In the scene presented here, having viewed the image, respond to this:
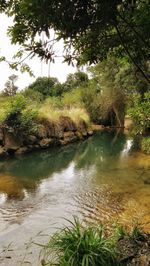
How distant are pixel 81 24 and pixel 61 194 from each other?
6.21 meters

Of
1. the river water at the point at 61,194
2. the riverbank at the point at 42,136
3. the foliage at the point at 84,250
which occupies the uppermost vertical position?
the riverbank at the point at 42,136

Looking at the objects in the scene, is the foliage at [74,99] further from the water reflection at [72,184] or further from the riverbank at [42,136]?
the water reflection at [72,184]

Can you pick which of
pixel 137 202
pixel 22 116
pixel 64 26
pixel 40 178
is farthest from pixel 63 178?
pixel 64 26

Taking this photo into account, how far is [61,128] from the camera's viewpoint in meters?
18.7

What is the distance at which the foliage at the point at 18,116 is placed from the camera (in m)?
14.8

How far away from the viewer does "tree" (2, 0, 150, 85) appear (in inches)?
112

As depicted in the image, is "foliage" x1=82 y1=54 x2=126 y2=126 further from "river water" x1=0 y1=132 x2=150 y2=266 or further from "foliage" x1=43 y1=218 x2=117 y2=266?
"foliage" x1=43 y1=218 x2=117 y2=266

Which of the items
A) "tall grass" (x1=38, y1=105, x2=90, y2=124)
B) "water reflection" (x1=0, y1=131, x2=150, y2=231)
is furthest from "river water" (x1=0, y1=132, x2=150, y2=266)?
"tall grass" (x1=38, y1=105, x2=90, y2=124)

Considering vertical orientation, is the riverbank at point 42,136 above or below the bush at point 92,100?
below

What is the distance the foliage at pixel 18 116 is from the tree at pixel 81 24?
11094mm

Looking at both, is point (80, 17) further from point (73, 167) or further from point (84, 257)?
point (73, 167)

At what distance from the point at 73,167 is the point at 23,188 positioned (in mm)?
3543

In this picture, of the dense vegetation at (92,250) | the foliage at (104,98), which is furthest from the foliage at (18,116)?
the dense vegetation at (92,250)

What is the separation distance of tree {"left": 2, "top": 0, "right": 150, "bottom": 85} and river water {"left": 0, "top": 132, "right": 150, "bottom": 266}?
9.44ft
